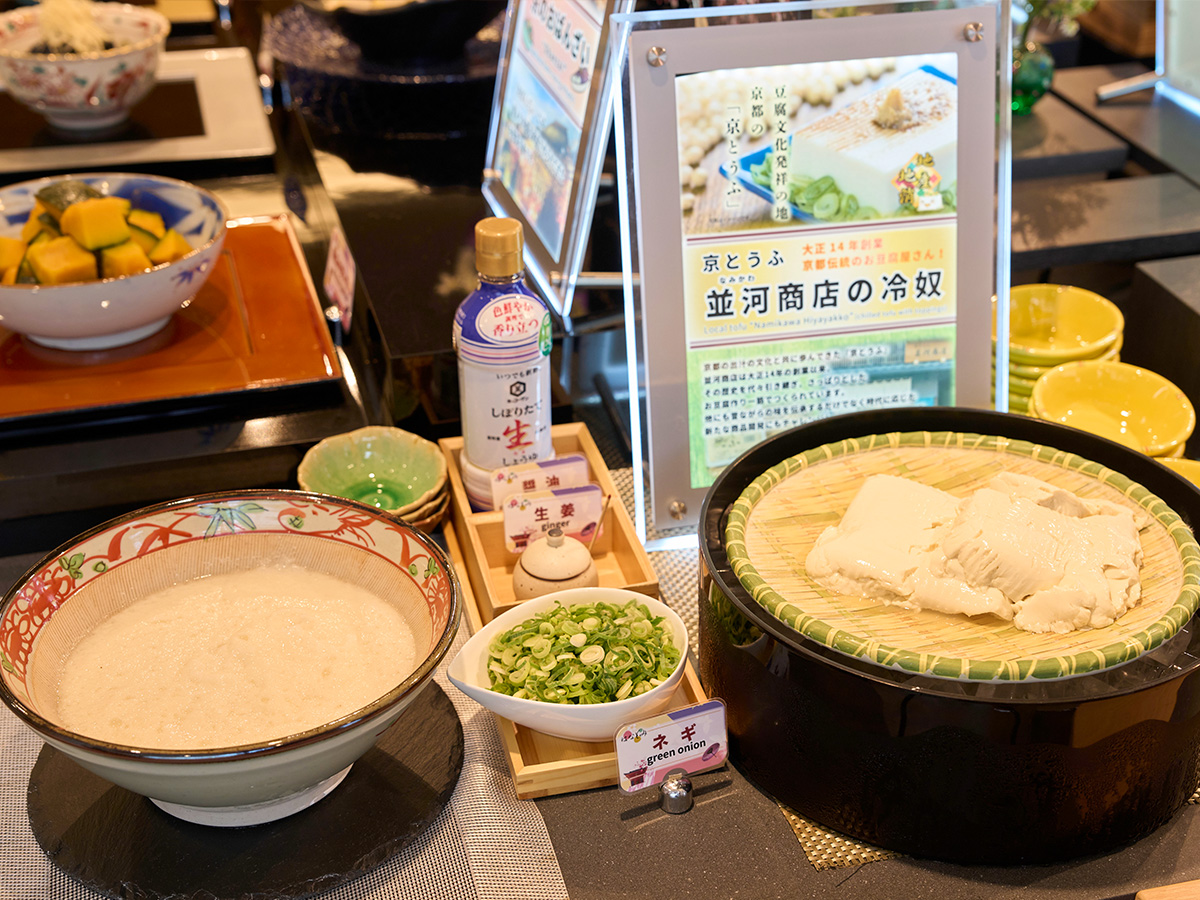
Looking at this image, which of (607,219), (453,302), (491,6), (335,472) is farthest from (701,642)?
(491,6)

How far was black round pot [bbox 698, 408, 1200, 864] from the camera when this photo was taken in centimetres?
91

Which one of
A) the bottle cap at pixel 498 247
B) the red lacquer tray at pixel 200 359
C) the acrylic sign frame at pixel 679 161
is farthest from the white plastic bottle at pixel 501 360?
the red lacquer tray at pixel 200 359

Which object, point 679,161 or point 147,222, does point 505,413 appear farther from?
point 147,222

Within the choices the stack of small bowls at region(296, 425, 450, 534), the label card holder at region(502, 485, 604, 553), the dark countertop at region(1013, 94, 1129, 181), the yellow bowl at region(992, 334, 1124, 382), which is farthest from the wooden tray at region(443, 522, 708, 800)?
the dark countertop at region(1013, 94, 1129, 181)

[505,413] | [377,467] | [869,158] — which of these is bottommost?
[377,467]

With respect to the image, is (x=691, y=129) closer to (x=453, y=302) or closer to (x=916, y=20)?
(x=916, y=20)

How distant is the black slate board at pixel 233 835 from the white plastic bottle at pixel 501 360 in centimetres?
41

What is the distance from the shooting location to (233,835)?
964 millimetres

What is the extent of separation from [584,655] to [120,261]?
866 millimetres

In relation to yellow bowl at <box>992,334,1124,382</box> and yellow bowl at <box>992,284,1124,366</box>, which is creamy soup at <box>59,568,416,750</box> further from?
yellow bowl at <box>992,284,1124,366</box>

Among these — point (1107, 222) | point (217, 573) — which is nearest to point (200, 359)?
point (217, 573)

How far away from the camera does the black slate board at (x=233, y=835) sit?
0.93 m

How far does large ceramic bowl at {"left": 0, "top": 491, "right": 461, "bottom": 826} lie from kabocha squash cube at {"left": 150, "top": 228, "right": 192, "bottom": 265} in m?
0.59

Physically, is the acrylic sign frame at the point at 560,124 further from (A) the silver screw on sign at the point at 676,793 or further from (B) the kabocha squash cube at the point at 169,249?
(A) the silver screw on sign at the point at 676,793
